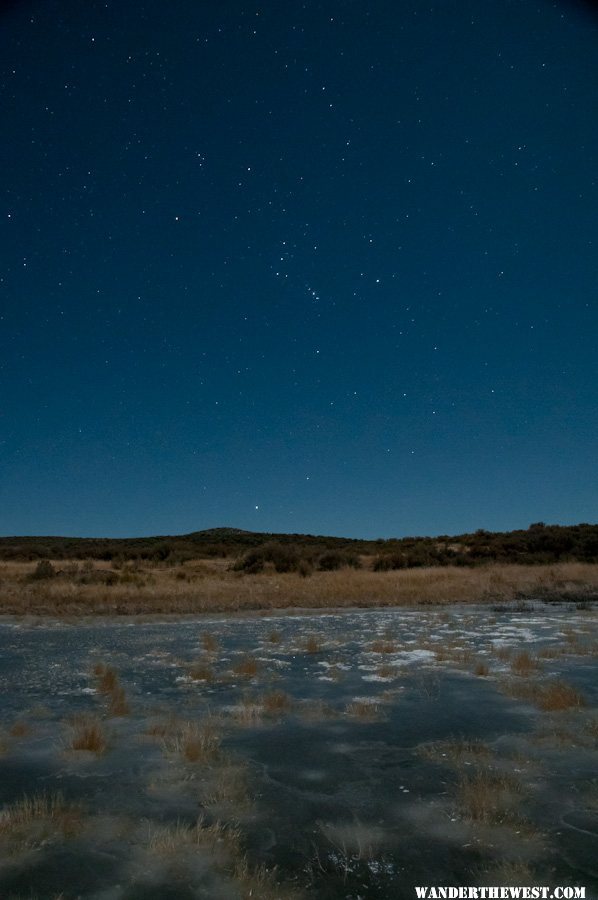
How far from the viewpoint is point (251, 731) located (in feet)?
22.3

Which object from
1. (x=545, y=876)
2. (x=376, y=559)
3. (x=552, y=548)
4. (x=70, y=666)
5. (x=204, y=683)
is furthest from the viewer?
(x=552, y=548)

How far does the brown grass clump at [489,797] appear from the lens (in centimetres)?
450

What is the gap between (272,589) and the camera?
24906 millimetres

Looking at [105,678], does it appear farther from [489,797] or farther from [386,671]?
[489,797]

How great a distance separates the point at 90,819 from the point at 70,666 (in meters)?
6.62

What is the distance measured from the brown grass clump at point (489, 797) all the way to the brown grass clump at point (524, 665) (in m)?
4.45

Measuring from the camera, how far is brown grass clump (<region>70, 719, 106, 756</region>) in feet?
20.4

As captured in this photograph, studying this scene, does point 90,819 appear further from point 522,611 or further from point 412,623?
point 522,611

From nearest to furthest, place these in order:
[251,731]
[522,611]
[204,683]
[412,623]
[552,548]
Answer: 1. [251,731]
2. [204,683]
3. [412,623]
4. [522,611]
5. [552,548]

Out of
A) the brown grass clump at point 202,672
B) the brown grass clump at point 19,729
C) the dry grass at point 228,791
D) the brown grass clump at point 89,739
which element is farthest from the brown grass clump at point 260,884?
the brown grass clump at point 202,672

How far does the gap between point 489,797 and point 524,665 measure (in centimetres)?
543

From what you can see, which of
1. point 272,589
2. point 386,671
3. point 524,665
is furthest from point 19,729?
point 272,589

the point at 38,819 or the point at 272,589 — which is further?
the point at 272,589

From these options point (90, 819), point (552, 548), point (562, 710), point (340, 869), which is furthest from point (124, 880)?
point (552, 548)
